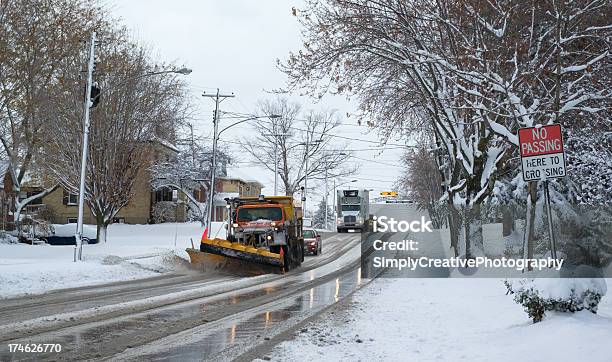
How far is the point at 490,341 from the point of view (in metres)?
8.45

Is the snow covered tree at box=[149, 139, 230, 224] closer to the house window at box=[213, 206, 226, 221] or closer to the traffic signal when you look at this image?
the house window at box=[213, 206, 226, 221]

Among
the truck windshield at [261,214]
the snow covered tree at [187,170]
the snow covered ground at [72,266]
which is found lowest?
the snow covered ground at [72,266]

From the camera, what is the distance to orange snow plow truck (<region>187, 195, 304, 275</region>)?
2209cm

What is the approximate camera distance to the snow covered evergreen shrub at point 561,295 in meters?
8.30

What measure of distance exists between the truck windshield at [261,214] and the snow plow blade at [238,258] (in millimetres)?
1983

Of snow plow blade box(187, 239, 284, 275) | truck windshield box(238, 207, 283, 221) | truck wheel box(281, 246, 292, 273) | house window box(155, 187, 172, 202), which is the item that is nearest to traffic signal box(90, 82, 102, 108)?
snow plow blade box(187, 239, 284, 275)

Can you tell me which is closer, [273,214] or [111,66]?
[273,214]

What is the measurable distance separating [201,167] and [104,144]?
24.7 meters

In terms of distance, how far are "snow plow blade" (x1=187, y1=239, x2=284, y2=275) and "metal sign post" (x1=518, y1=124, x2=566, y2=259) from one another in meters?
13.3

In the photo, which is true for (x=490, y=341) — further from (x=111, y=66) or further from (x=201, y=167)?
(x=201, y=167)

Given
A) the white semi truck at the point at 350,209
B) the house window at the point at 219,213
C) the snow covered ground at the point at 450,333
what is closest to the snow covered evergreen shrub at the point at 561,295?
the snow covered ground at the point at 450,333

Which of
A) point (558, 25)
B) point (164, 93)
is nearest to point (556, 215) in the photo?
point (558, 25)

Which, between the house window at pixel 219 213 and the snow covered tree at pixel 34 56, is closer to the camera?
the snow covered tree at pixel 34 56

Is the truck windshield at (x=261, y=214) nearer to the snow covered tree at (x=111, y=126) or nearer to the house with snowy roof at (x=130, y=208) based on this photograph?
the snow covered tree at (x=111, y=126)
